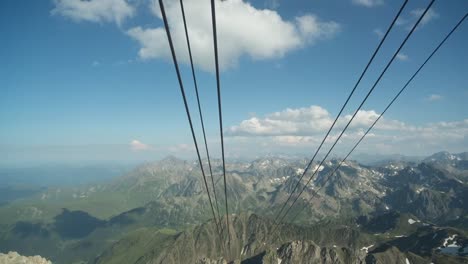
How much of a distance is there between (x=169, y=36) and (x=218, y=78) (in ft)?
6.30

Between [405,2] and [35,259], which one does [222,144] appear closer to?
[405,2]

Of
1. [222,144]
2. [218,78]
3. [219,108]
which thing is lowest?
[222,144]

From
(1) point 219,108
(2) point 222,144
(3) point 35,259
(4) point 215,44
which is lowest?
(3) point 35,259

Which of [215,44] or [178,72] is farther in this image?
[178,72]

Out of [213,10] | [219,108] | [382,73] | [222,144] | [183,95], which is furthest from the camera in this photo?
[222,144]

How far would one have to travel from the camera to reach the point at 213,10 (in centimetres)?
713

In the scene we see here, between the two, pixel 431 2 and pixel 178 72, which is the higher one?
pixel 431 2

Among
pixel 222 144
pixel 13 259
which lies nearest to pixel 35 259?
pixel 13 259

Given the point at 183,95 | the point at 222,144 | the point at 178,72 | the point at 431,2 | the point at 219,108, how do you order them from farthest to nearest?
the point at 222,144 → the point at 219,108 → the point at 183,95 → the point at 178,72 → the point at 431,2

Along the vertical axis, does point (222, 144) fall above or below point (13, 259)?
above

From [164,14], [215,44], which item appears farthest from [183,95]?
[164,14]

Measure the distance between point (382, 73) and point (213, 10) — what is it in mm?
7481

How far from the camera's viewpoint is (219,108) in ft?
35.0

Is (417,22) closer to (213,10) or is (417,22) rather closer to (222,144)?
(213,10)
